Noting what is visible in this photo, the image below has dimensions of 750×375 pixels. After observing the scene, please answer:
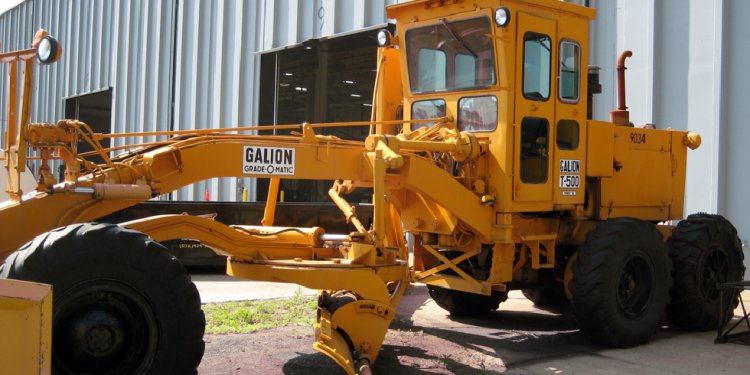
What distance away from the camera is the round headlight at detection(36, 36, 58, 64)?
14.1ft

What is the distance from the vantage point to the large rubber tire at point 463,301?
8.16 m

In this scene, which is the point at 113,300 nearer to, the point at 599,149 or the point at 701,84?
the point at 599,149

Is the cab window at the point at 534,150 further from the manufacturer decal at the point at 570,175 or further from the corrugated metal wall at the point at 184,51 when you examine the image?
the corrugated metal wall at the point at 184,51

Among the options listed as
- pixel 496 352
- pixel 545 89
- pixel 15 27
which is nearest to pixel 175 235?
pixel 496 352

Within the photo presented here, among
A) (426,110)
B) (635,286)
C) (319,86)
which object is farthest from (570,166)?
(319,86)

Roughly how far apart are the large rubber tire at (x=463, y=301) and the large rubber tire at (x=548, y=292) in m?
0.49

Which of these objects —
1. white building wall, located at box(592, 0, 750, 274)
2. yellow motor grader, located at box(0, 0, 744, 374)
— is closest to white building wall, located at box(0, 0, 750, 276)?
white building wall, located at box(592, 0, 750, 274)

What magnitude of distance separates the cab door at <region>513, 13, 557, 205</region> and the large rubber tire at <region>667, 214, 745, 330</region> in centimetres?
175

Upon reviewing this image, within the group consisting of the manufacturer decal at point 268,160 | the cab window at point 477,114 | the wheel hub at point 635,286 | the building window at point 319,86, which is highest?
the building window at point 319,86

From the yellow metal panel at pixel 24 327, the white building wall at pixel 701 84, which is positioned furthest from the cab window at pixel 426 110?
the yellow metal panel at pixel 24 327

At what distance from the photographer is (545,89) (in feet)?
22.8

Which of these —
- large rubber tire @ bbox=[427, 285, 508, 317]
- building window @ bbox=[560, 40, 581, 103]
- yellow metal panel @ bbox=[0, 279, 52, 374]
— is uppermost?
building window @ bbox=[560, 40, 581, 103]

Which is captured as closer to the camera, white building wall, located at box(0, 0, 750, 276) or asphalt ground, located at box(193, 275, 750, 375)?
asphalt ground, located at box(193, 275, 750, 375)

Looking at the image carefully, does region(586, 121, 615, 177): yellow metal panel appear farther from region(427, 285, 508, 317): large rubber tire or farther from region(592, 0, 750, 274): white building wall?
region(592, 0, 750, 274): white building wall
